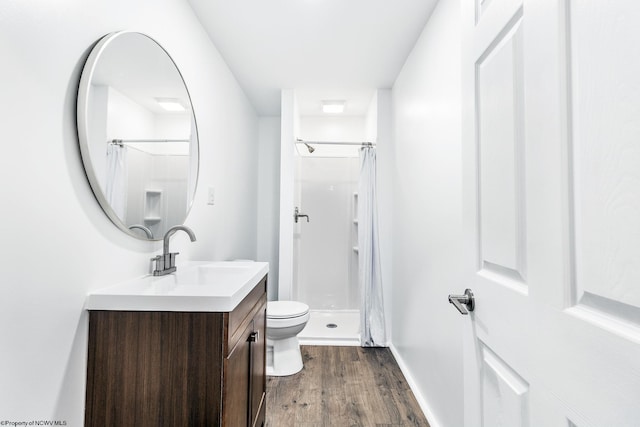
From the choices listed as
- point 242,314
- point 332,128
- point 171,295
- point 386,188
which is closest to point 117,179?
point 171,295

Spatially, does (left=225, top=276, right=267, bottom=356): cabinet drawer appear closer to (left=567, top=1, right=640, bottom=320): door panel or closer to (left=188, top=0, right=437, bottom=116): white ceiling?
(left=567, top=1, right=640, bottom=320): door panel

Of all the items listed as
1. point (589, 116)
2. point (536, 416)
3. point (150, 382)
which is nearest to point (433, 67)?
point (589, 116)

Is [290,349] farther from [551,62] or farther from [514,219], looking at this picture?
[551,62]

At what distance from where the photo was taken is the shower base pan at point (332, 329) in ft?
9.15


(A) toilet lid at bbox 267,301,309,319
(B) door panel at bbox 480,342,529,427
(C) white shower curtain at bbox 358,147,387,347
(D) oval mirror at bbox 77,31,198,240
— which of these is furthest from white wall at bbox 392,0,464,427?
(D) oval mirror at bbox 77,31,198,240

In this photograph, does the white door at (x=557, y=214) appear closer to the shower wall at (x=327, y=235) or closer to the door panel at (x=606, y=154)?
the door panel at (x=606, y=154)

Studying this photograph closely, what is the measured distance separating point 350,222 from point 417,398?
6.58 feet

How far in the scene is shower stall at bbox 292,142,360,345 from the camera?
3.55 m

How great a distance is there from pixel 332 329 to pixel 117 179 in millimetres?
2487

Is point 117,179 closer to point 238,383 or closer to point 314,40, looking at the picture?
point 238,383

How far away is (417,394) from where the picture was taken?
193 cm

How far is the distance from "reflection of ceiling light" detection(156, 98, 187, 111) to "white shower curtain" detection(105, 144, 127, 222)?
368mm

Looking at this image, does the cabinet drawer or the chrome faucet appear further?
the chrome faucet

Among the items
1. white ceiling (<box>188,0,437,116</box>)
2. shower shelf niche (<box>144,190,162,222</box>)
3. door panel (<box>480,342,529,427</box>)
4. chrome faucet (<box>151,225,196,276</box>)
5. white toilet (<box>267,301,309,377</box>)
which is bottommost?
white toilet (<box>267,301,309,377</box>)
